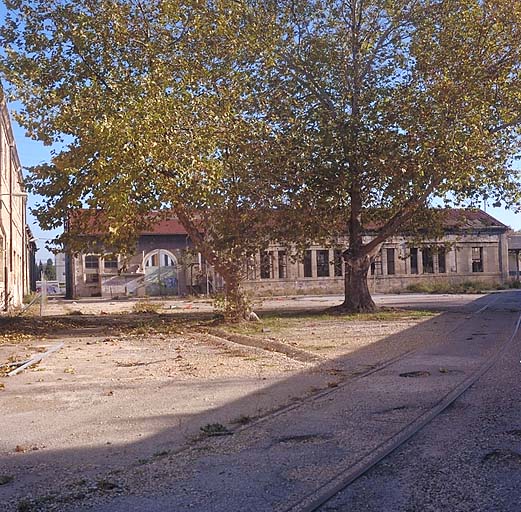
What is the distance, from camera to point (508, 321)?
24.0 meters

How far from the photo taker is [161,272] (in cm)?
5959

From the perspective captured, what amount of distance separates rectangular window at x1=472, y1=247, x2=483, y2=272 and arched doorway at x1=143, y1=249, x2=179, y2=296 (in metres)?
25.5

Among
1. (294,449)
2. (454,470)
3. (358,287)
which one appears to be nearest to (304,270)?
(358,287)

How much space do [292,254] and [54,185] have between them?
1077 centimetres

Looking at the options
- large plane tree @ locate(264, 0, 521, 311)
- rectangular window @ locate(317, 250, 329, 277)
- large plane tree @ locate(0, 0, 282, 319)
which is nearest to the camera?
large plane tree @ locate(0, 0, 282, 319)

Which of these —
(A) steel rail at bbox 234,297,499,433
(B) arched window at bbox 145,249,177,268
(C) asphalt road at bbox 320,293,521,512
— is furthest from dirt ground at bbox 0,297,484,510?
(B) arched window at bbox 145,249,177,268

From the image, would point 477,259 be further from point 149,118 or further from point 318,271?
point 149,118

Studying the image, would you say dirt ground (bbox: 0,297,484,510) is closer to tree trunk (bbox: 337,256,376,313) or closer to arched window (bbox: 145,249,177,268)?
tree trunk (bbox: 337,256,376,313)

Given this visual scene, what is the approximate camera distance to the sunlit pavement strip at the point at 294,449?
6059mm

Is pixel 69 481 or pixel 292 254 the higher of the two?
pixel 292 254

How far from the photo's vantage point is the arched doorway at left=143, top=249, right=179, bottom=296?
193 feet

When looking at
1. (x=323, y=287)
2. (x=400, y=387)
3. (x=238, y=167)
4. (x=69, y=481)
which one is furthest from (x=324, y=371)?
(x=323, y=287)

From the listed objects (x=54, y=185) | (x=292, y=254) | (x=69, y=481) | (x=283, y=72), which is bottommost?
(x=69, y=481)

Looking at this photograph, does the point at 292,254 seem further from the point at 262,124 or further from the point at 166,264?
the point at 166,264
